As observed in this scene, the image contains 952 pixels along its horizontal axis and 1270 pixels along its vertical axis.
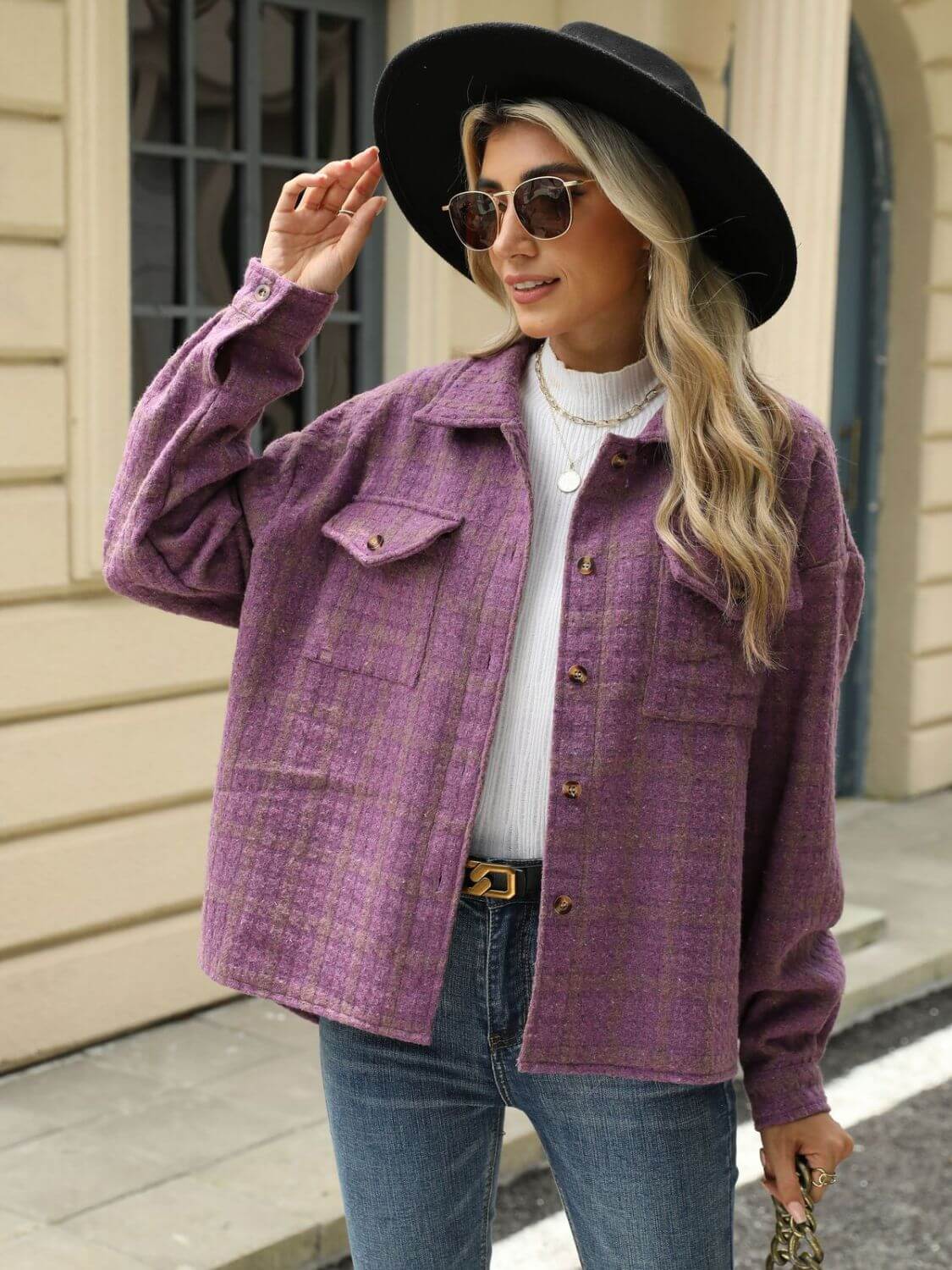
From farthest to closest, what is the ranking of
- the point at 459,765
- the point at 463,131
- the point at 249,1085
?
the point at 249,1085, the point at 463,131, the point at 459,765

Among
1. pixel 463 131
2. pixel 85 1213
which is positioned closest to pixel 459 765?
pixel 463 131

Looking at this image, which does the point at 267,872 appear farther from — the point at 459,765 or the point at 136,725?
the point at 136,725

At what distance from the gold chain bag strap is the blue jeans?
79mm

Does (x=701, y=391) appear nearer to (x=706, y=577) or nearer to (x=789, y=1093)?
(x=706, y=577)

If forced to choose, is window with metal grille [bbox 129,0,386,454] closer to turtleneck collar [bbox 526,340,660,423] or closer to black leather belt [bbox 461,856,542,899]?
turtleneck collar [bbox 526,340,660,423]

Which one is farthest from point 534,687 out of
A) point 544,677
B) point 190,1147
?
point 190,1147

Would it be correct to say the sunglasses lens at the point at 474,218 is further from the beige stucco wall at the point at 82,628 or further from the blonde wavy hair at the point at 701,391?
the beige stucco wall at the point at 82,628

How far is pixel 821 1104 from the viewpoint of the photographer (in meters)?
2.19

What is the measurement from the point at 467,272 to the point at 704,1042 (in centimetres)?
106

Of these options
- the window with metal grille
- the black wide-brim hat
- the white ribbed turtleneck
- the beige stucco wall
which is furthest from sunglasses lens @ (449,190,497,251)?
the window with metal grille

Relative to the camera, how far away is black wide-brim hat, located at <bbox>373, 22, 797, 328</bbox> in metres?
2.01

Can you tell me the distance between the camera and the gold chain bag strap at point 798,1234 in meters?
2.17

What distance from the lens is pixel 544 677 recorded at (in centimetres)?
205

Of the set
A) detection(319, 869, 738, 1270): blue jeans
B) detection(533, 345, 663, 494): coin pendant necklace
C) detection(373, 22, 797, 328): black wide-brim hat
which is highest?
detection(373, 22, 797, 328): black wide-brim hat
